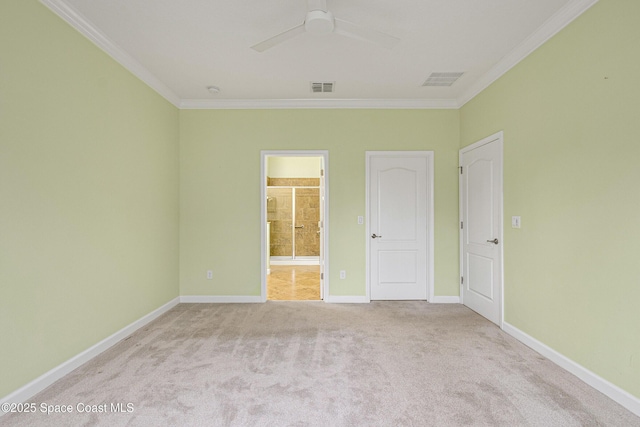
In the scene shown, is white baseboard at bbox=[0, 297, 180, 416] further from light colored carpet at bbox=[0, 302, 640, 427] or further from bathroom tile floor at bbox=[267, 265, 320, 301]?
bathroom tile floor at bbox=[267, 265, 320, 301]

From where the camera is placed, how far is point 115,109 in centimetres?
275

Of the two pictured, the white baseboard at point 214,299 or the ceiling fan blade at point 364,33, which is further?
the white baseboard at point 214,299

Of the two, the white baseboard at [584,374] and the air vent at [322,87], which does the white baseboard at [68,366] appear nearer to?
the air vent at [322,87]

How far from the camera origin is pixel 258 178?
4004 millimetres

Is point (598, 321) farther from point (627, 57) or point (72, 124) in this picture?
point (72, 124)

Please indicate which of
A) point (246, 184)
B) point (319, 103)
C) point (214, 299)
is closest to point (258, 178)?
point (246, 184)

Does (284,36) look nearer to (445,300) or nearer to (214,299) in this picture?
(214,299)

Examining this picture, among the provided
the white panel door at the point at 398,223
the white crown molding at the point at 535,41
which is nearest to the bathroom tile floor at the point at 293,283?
the white panel door at the point at 398,223

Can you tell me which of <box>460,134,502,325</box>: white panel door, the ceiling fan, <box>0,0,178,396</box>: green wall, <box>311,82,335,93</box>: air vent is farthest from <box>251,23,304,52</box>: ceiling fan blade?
<box>460,134,502,325</box>: white panel door

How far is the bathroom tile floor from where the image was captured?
172 inches

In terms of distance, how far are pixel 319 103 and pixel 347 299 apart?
2710mm

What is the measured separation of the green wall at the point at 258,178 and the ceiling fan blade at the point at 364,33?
1.89 metres

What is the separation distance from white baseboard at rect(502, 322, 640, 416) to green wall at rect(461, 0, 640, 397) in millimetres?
40

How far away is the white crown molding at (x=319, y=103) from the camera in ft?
12.9
